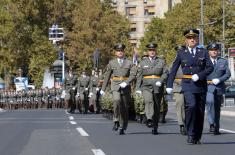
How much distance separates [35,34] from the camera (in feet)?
239

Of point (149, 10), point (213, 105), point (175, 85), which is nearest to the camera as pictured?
point (213, 105)

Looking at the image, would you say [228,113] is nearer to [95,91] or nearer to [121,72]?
[95,91]

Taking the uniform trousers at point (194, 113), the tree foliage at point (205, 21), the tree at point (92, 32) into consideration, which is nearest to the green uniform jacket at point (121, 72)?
the uniform trousers at point (194, 113)

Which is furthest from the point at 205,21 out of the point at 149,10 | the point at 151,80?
the point at 149,10

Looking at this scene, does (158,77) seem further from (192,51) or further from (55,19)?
(55,19)

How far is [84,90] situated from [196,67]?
1845 centimetres

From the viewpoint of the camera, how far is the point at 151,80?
54.3ft

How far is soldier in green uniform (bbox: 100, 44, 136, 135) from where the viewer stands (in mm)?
16391

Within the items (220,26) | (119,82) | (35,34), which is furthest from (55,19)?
(119,82)

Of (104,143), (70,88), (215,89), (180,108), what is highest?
(215,89)

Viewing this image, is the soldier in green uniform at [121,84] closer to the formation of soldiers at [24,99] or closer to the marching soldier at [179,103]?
the marching soldier at [179,103]

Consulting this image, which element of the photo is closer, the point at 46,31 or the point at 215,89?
the point at 215,89

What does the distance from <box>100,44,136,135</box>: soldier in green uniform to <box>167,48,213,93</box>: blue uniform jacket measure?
10.1 ft

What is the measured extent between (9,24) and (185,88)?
5735 centimetres
